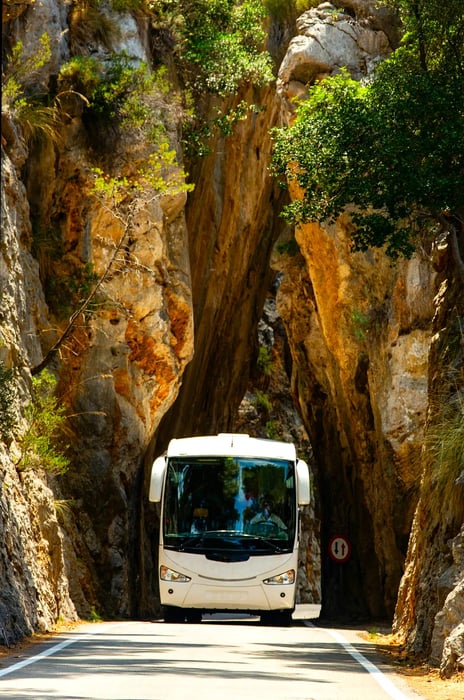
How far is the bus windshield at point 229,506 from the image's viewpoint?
1934 centimetres

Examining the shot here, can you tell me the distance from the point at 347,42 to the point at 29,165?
10.2 metres

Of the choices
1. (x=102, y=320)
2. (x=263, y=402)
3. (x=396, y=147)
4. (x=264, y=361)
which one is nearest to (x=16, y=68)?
(x=102, y=320)

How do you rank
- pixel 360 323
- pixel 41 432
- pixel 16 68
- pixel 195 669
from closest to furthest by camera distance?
pixel 195 669 → pixel 41 432 → pixel 16 68 → pixel 360 323

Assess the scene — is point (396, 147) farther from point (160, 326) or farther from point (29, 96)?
point (160, 326)

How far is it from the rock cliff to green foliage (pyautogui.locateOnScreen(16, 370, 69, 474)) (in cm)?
25

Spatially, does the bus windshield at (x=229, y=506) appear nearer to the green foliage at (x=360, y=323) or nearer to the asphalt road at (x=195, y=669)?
the asphalt road at (x=195, y=669)

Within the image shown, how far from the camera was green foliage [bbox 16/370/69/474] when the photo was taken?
1958 centimetres

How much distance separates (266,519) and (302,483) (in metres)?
0.87

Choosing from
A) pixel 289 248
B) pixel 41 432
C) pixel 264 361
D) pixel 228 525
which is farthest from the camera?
pixel 264 361

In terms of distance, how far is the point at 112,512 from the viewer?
95.6 ft

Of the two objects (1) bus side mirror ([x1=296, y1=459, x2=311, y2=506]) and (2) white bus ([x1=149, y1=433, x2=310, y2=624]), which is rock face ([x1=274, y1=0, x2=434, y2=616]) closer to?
(2) white bus ([x1=149, y1=433, x2=310, y2=624])

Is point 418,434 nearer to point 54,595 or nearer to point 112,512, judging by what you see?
point 112,512

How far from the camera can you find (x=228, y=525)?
19.5 m

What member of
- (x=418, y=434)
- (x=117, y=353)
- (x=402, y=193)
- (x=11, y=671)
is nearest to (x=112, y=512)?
(x=117, y=353)
